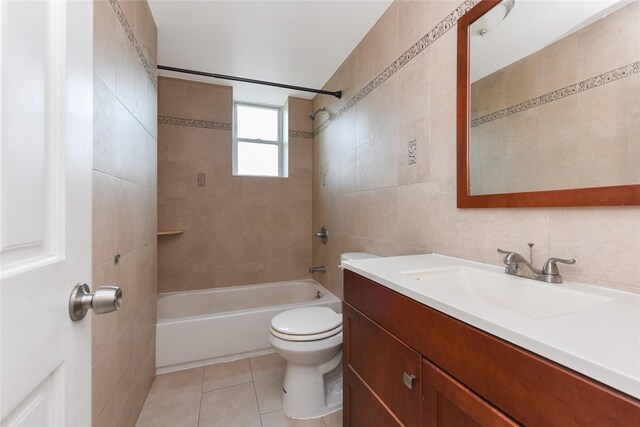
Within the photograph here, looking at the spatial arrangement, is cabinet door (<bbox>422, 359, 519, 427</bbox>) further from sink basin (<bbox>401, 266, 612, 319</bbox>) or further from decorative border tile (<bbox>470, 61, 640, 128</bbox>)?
decorative border tile (<bbox>470, 61, 640, 128</bbox>)

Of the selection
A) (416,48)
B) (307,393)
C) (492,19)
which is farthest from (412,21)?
(307,393)

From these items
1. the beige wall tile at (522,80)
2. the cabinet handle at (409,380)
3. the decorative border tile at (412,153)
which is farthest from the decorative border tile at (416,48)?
the cabinet handle at (409,380)

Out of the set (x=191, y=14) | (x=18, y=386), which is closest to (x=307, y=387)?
(x=18, y=386)

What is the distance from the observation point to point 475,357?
1.83ft

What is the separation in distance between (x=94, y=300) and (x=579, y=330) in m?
0.86

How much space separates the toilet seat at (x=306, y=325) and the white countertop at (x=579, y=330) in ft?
2.55

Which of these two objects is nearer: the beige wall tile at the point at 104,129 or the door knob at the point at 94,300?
the door knob at the point at 94,300

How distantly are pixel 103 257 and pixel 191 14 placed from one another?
5.15 feet

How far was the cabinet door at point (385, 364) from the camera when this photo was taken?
721 mm

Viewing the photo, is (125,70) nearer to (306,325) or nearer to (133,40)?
(133,40)

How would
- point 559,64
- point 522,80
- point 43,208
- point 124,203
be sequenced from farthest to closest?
point 124,203 → point 522,80 → point 559,64 → point 43,208

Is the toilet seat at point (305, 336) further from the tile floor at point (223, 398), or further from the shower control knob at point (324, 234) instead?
the shower control knob at point (324, 234)

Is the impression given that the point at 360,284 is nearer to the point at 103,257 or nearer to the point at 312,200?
the point at 103,257

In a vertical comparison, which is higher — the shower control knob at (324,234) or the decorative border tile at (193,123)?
the decorative border tile at (193,123)
